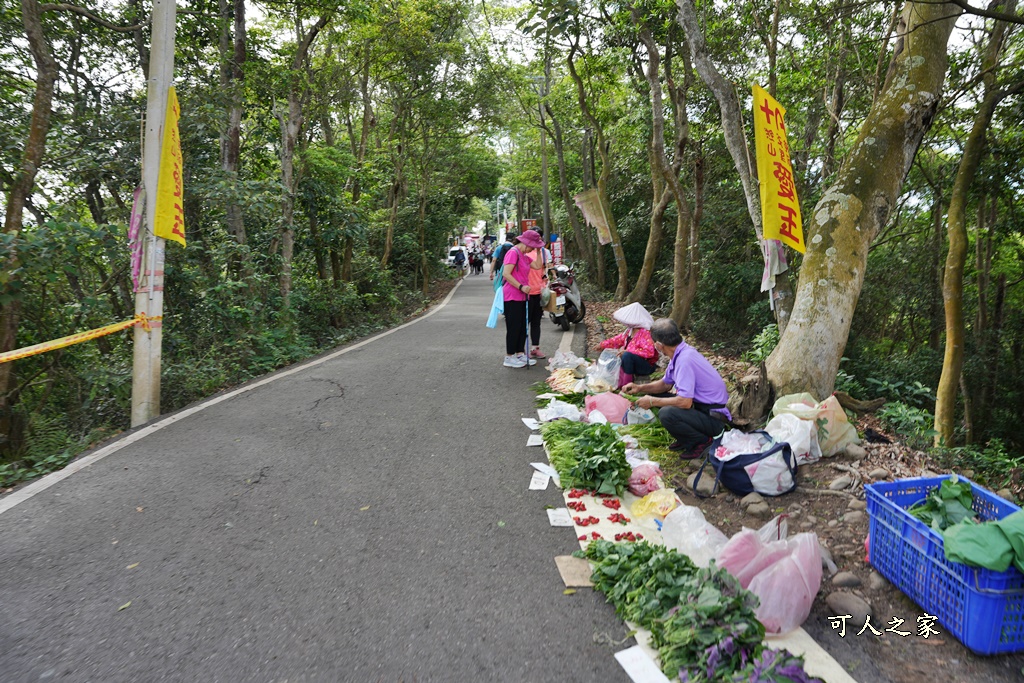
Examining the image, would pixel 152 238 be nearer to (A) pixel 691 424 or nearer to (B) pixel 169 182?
(B) pixel 169 182

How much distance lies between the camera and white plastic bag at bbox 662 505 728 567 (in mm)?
3135

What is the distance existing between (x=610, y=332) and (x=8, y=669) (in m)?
10.2

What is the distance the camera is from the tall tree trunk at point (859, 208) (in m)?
5.38

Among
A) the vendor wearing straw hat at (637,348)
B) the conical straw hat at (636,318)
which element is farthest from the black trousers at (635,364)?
the conical straw hat at (636,318)

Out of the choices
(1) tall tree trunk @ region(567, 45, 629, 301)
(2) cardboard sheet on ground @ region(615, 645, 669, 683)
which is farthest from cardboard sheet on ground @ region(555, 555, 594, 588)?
(1) tall tree trunk @ region(567, 45, 629, 301)

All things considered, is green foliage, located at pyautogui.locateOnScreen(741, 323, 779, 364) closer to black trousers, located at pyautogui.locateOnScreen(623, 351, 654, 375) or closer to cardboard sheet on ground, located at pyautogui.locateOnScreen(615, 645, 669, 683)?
Result: black trousers, located at pyautogui.locateOnScreen(623, 351, 654, 375)

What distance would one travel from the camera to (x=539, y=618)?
2.83 meters

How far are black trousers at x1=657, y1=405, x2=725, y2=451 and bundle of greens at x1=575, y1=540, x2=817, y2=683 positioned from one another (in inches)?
66.4

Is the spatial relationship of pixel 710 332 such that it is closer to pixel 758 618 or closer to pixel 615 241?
pixel 615 241

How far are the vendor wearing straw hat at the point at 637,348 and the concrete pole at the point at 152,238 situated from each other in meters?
4.84

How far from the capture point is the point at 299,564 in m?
3.27

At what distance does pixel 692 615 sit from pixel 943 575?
1.15 m

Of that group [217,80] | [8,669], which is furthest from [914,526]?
[217,80]

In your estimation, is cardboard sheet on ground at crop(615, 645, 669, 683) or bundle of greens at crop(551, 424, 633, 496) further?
bundle of greens at crop(551, 424, 633, 496)
